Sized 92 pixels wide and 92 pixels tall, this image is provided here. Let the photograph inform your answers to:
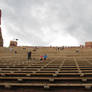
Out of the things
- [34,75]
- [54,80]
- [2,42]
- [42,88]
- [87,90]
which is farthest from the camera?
[2,42]

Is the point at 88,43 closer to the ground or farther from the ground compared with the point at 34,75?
farther from the ground

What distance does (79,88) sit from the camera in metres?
4.34

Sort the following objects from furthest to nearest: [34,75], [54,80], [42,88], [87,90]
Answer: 1. [34,75]
2. [54,80]
3. [42,88]
4. [87,90]

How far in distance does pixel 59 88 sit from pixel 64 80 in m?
0.78

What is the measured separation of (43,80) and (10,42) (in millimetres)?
57795

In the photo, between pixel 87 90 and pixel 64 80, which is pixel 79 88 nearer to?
pixel 87 90

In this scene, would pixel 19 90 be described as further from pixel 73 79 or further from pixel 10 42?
pixel 10 42

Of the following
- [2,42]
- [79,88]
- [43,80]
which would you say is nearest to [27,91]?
[43,80]

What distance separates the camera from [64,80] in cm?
511

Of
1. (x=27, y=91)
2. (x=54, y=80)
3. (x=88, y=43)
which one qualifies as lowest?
(x=27, y=91)

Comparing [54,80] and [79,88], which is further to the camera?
[54,80]

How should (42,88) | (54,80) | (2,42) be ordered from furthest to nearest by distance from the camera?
(2,42) < (54,80) < (42,88)

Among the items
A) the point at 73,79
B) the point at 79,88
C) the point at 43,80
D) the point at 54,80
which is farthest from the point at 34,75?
the point at 79,88

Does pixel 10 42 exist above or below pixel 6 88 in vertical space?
above
